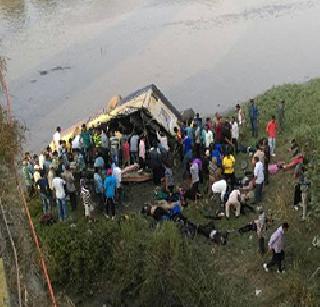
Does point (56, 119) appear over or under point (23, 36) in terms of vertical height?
under

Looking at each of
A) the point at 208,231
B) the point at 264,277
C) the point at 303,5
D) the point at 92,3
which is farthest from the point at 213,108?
the point at 92,3

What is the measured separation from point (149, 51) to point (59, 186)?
1755 centimetres

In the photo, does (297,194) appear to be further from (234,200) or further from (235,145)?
(235,145)

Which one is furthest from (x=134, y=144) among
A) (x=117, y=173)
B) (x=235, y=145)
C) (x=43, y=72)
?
(x=43, y=72)

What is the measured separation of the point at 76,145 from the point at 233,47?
15888mm

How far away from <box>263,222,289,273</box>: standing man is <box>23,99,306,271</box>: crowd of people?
1.94 ft

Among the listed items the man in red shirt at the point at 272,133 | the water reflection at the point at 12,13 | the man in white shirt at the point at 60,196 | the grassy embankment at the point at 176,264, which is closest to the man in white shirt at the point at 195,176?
the grassy embankment at the point at 176,264

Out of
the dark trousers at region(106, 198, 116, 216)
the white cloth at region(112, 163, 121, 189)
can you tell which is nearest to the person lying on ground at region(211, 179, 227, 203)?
the white cloth at region(112, 163, 121, 189)

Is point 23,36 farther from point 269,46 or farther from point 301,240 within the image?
point 301,240

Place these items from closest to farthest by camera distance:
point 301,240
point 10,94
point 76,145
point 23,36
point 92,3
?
point 301,240, point 76,145, point 10,94, point 23,36, point 92,3

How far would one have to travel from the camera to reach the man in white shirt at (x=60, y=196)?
44.0ft

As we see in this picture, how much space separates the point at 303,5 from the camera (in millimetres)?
36125

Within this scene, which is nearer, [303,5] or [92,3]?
[303,5]

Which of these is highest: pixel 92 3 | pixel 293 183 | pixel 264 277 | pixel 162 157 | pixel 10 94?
pixel 92 3
